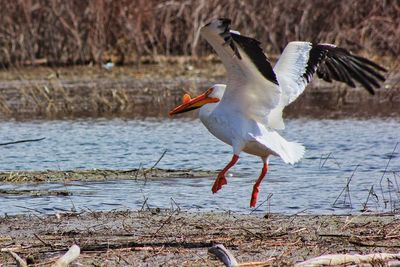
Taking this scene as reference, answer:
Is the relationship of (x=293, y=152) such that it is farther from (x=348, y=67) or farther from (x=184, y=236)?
(x=184, y=236)

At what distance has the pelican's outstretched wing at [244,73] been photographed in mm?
6555

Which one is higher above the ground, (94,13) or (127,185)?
(127,185)

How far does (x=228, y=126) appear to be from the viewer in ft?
25.5

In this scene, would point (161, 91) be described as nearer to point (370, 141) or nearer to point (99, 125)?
point (99, 125)

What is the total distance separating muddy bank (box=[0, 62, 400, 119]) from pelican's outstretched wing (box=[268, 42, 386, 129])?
19.3 feet

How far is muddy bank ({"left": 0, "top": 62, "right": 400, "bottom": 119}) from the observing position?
14664 millimetres

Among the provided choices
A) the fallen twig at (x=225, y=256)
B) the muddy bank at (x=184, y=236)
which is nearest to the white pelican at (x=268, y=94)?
the muddy bank at (x=184, y=236)

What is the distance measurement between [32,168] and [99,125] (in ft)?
12.0

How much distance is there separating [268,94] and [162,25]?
40.0 ft

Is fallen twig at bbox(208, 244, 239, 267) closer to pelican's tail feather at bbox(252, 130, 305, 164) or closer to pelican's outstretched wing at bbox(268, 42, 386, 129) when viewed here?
pelican's tail feather at bbox(252, 130, 305, 164)

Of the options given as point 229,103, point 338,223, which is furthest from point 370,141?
point 338,223

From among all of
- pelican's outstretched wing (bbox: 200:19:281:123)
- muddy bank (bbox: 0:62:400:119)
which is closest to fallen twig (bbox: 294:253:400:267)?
pelican's outstretched wing (bbox: 200:19:281:123)

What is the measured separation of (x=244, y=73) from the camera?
23.9 feet

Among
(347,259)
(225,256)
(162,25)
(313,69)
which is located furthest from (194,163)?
(162,25)
